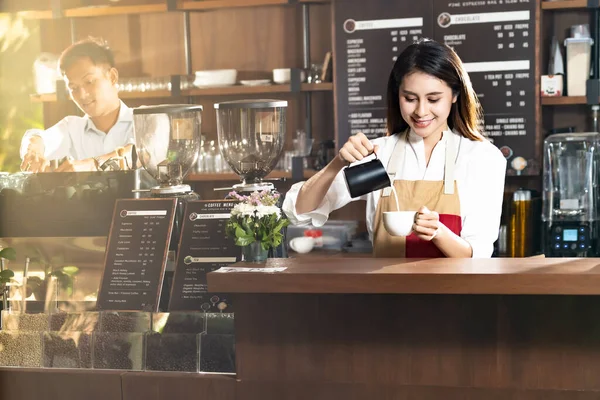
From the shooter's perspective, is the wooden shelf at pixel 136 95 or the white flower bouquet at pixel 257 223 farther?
the wooden shelf at pixel 136 95

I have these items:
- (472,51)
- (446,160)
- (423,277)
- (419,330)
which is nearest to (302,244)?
(472,51)

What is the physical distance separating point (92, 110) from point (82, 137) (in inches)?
7.0

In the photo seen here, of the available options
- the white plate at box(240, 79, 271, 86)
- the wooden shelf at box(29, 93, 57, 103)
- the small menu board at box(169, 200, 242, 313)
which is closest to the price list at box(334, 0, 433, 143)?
the white plate at box(240, 79, 271, 86)

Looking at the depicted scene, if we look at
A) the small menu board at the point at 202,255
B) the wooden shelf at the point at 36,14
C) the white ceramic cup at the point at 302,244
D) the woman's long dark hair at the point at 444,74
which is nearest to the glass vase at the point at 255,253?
the small menu board at the point at 202,255

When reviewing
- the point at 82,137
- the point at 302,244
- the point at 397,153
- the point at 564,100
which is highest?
the point at 564,100

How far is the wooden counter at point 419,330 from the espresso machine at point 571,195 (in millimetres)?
2119

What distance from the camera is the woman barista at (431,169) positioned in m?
2.24

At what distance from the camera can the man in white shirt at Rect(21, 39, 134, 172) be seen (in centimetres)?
464

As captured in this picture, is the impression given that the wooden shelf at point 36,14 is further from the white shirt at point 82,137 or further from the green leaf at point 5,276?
the green leaf at point 5,276

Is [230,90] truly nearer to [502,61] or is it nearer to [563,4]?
[502,61]

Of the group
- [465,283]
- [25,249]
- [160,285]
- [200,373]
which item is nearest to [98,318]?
[160,285]

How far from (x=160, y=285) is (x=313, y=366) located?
0.53 metres

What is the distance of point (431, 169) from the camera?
2.44 metres

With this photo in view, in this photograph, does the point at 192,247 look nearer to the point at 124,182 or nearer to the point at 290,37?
the point at 124,182
